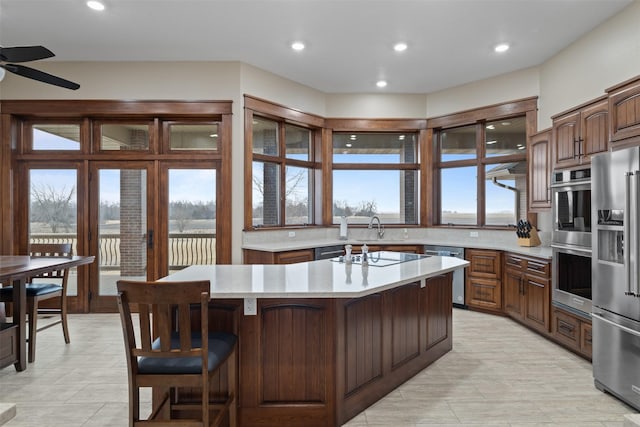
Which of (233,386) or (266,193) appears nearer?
(233,386)

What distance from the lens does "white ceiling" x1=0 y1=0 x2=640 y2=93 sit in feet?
11.4

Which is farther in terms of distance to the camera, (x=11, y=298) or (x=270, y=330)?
(x=11, y=298)

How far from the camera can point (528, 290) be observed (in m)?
4.20

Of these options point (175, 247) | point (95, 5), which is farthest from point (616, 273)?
point (95, 5)

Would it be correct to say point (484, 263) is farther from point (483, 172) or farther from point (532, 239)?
point (483, 172)

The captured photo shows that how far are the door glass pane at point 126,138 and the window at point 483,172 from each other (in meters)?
4.46

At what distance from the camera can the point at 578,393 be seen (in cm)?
277

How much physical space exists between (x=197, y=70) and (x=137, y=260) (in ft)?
8.77

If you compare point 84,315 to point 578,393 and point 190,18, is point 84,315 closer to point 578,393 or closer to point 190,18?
point 190,18

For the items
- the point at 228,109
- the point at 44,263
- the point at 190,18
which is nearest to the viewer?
the point at 44,263

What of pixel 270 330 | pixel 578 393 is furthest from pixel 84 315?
pixel 578 393

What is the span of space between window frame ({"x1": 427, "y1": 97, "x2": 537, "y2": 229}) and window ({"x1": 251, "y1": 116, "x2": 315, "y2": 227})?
6.66 ft

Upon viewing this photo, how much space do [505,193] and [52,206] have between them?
21.1 feet

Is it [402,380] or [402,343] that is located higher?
[402,343]
